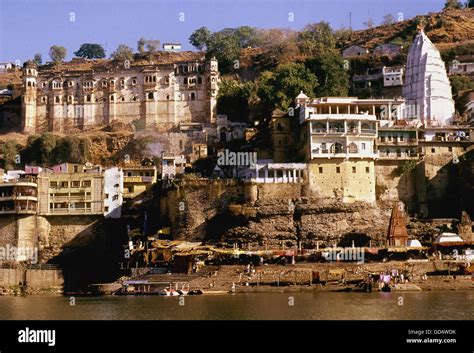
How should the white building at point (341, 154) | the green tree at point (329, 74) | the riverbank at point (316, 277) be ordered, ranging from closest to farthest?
1. the riverbank at point (316, 277)
2. the white building at point (341, 154)
3. the green tree at point (329, 74)

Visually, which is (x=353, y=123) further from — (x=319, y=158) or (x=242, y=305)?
(x=242, y=305)

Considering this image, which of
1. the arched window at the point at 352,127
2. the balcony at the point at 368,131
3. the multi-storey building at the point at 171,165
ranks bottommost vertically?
the multi-storey building at the point at 171,165

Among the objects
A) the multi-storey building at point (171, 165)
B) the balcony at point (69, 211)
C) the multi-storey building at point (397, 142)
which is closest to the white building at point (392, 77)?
the multi-storey building at point (397, 142)

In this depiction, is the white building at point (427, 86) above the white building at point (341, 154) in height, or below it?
above

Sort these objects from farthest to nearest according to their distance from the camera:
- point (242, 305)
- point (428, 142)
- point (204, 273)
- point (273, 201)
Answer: point (428, 142)
point (273, 201)
point (204, 273)
point (242, 305)

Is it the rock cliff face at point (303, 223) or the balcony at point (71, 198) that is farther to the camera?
the balcony at point (71, 198)

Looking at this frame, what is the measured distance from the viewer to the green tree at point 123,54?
95.2 meters

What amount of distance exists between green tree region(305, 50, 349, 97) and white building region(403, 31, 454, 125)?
540 centimetres

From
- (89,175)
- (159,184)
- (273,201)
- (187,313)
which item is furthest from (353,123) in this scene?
(187,313)

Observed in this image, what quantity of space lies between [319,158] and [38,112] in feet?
107

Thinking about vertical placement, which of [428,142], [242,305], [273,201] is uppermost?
[428,142]

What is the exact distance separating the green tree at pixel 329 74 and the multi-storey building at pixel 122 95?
358 inches

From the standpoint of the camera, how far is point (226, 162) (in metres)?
68.2

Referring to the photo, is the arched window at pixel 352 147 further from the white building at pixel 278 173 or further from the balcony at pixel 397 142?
the white building at pixel 278 173
